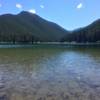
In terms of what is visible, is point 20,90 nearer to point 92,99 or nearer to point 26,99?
point 26,99

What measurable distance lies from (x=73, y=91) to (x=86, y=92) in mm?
768

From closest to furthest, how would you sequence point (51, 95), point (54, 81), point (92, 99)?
point (92, 99) < point (51, 95) < point (54, 81)

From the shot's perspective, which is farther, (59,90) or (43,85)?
(43,85)

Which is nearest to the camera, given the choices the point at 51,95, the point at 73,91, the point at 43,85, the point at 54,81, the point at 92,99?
the point at 92,99

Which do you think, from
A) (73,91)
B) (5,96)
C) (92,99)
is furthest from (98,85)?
(5,96)

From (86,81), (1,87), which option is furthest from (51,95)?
(86,81)

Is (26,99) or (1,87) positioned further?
(1,87)

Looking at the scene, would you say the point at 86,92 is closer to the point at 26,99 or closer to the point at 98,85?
the point at 98,85

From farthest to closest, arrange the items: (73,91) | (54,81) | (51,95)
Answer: (54,81), (73,91), (51,95)

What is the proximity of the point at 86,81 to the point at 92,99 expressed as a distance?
4766 mm

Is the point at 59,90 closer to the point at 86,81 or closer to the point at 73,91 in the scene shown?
the point at 73,91

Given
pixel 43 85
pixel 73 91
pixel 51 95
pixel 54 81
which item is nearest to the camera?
pixel 51 95

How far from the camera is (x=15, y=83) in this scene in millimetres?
14984

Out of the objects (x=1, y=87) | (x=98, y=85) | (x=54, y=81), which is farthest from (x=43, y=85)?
(x=98, y=85)
